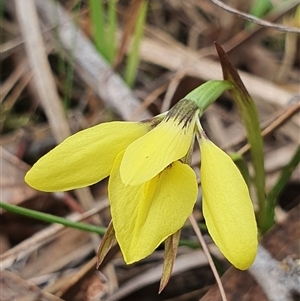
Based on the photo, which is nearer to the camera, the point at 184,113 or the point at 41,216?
the point at 184,113

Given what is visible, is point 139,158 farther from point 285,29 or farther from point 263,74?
point 263,74

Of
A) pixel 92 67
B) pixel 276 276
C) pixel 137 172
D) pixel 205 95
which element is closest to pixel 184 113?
pixel 205 95

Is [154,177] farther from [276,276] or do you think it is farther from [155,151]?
[276,276]

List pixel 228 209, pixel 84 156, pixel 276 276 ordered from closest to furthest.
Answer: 1. pixel 228 209
2. pixel 84 156
3. pixel 276 276

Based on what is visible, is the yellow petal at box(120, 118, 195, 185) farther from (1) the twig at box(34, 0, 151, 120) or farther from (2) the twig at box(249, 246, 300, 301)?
(1) the twig at box(34, 0, 151, 120)

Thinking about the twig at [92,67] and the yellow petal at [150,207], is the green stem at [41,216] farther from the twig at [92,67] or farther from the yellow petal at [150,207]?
the twig at [92,67]
